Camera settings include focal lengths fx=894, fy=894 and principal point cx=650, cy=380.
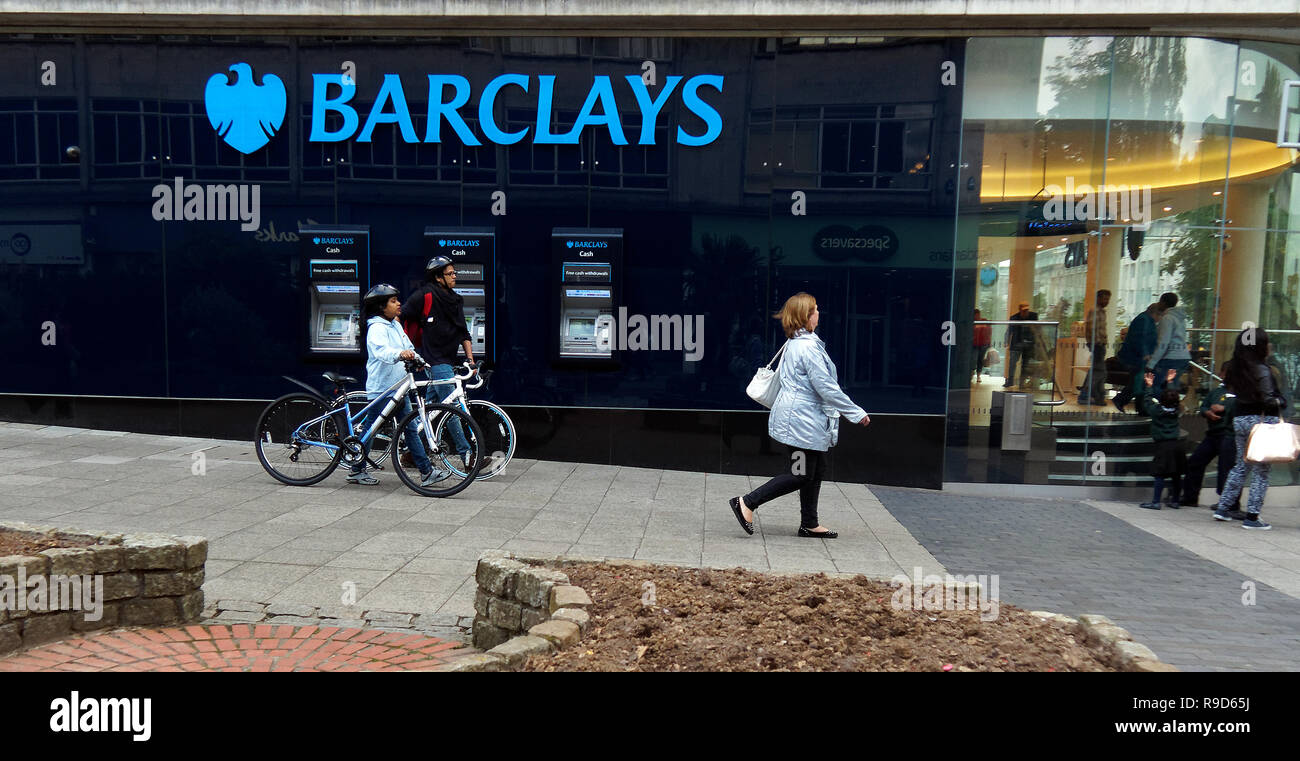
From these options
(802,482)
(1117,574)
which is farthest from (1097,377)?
(802,482)

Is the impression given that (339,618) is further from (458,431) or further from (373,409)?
(373,409)

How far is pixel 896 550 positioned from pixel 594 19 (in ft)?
20.3

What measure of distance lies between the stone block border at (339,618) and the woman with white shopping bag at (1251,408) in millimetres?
7696

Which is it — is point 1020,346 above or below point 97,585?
above

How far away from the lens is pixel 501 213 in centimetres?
966

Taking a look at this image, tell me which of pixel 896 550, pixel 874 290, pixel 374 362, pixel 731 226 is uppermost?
pixel 731 226

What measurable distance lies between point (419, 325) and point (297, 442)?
5.11 ft

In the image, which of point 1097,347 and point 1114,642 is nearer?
point 1114,642

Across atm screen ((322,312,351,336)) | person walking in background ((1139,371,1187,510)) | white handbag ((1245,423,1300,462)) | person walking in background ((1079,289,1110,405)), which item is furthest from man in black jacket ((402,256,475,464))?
white handbag ((1245,423,1300,462))

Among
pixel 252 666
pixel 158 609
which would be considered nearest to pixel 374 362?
pixel 158 609

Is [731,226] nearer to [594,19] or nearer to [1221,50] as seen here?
[594,19]

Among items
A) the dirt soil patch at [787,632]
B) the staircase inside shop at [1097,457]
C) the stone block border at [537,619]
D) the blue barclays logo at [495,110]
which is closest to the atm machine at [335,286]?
the blue barclays logo at [495,110]

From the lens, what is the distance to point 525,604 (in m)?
4.03

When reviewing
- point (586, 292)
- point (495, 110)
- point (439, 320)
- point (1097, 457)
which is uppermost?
point (495, 110)
